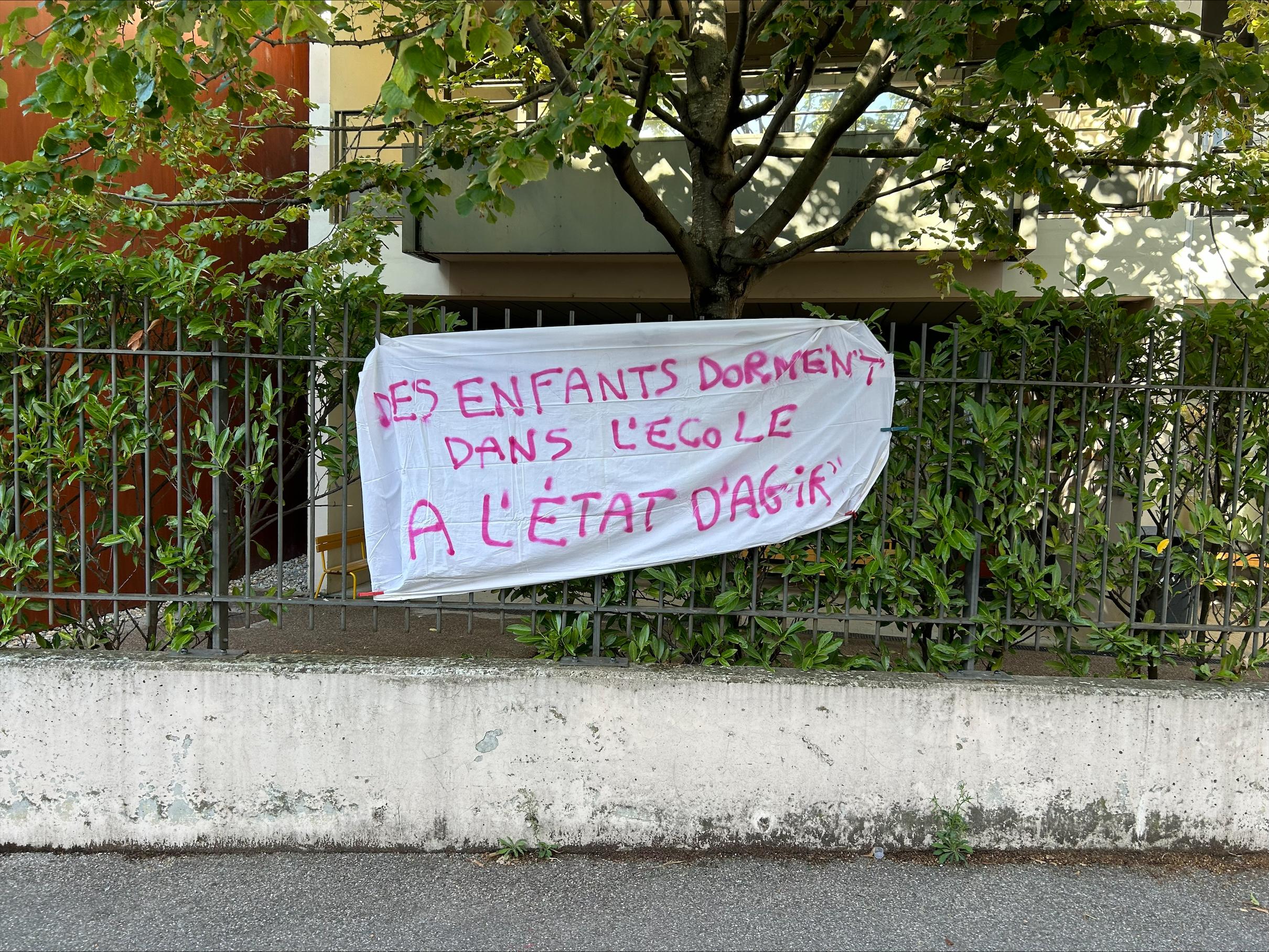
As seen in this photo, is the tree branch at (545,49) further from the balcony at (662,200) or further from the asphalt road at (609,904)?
the balcony at (662,200)

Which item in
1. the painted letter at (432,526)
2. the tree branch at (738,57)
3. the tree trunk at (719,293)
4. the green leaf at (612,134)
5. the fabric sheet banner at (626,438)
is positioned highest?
the tree branch at (738,57)

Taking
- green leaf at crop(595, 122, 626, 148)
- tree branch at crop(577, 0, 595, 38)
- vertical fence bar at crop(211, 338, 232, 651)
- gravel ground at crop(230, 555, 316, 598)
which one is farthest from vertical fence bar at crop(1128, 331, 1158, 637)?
gravel ground at crop(230, 555, 316, 598)

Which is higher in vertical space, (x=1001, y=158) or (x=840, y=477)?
(x=1001, y=158)

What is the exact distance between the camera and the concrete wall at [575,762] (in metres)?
3.29

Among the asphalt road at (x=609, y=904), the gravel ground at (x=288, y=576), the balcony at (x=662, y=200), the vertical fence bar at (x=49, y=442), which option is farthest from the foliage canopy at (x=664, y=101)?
the gravel ground at (x=288, y=576)

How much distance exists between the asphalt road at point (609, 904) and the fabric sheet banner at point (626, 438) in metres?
1.17

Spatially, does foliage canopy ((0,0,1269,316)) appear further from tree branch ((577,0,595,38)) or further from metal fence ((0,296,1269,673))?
metal fence ((0,296,1269,673))

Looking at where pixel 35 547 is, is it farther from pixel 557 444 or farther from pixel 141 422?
pixel 557 444

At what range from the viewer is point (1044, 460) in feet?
11.4

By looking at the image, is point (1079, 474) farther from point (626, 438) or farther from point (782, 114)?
point (782, 114)

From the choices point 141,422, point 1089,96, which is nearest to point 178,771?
point 141,422

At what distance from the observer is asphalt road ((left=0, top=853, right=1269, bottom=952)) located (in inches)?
111

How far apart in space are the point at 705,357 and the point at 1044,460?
4.77 ft

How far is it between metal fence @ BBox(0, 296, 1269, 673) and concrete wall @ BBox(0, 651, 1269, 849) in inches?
9.8
